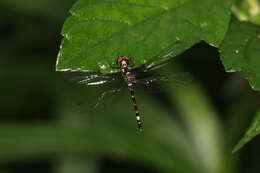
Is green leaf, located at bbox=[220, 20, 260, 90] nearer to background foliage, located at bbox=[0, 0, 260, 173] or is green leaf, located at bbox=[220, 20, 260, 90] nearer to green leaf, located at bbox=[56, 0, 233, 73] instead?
green leaf, located at bbox=[56, 0, 233, 73]

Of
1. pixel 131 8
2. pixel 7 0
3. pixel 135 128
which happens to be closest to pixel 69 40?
pixel 131 8

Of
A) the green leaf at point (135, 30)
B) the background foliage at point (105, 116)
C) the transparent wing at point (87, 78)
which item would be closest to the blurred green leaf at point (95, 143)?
the background foliage at point (105, 116)

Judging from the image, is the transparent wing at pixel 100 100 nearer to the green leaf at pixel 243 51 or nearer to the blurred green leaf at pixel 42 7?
the green leaf at pixel 243 51

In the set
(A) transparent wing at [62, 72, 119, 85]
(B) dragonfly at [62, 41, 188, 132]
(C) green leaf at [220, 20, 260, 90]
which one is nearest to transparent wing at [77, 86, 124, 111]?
(B) dragonfly at [62, 41, 188, 132]

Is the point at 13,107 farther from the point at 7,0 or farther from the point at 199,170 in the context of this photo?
the point at 199,170

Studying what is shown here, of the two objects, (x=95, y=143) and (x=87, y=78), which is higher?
(x=87, y=78)

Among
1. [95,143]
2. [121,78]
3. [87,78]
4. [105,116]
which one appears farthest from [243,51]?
[105,116]

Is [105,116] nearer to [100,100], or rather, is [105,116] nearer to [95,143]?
[95,143]
